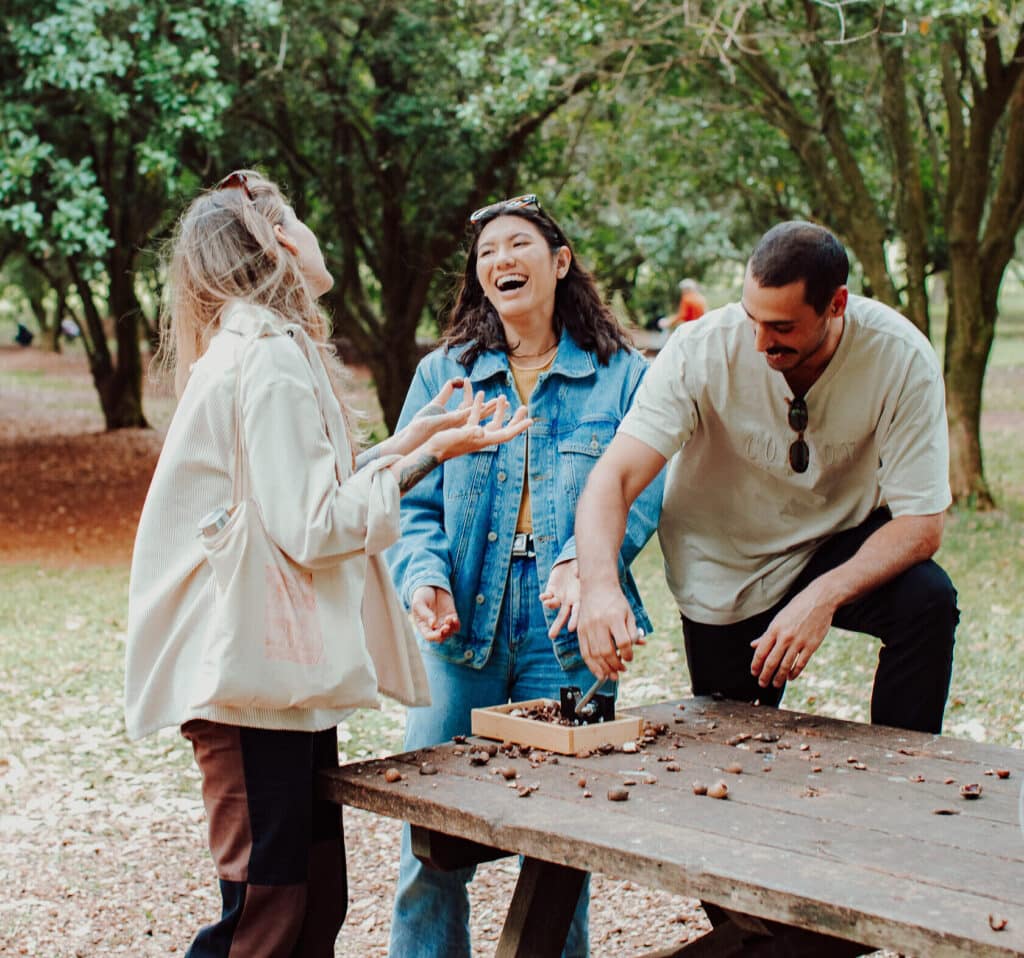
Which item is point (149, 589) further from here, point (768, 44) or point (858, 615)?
point (768, 44)

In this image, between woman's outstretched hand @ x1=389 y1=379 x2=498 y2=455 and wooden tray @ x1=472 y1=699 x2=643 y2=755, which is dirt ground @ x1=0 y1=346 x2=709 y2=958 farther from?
wooden tray @ x1=472 y1=699 x2=643 y2=755

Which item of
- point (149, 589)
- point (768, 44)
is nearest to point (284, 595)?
point (149, 589)

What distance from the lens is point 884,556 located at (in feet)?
11.3

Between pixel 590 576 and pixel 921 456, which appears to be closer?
pixel 590 576

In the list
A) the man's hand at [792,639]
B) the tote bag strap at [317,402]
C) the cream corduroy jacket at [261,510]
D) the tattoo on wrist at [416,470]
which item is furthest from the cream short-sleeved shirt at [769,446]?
the cream corduroy jacket at [261,510]

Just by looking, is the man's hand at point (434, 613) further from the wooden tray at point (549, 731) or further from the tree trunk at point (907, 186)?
the tree trunk at point (907, 186)

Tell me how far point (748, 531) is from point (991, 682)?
365 cm

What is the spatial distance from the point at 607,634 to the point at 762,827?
0.71 m

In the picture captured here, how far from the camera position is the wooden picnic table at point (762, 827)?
86.0 inches

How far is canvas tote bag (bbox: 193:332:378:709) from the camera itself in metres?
2.68

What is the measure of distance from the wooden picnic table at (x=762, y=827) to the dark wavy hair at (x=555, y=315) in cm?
99

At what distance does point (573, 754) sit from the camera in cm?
301

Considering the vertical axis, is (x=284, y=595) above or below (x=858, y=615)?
above

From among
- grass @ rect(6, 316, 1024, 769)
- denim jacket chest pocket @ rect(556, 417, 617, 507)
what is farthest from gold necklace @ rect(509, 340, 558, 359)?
grass @ rect(6, 316, 1024, 769)
